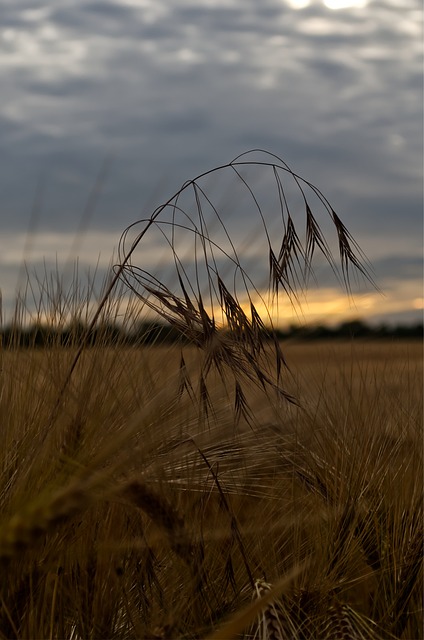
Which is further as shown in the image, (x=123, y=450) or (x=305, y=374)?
(x=305, y=374)

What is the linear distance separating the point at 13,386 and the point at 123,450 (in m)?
0.45

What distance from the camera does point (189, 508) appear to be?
5.87 feet

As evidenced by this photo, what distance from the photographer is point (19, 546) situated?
3.23 feet

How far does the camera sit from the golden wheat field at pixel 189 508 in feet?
4.26

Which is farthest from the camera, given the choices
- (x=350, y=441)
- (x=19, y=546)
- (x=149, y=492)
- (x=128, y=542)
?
(x=350, y=441)

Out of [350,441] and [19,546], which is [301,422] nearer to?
[350,441]

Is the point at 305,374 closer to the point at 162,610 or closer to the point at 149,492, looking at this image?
the point at 162,610

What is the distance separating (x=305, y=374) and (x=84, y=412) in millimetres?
1368

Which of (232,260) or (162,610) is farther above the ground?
(232,260)

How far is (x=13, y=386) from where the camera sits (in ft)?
5.54

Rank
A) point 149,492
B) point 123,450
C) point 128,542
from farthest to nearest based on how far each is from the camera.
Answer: point 128,542 → point 123,450 → point 149,492

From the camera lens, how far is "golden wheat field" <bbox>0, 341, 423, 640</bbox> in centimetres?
130

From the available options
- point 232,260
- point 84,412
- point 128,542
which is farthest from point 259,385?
point 128,542

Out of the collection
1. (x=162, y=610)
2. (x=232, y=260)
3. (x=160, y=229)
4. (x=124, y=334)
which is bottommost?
(x=162, y=610)
